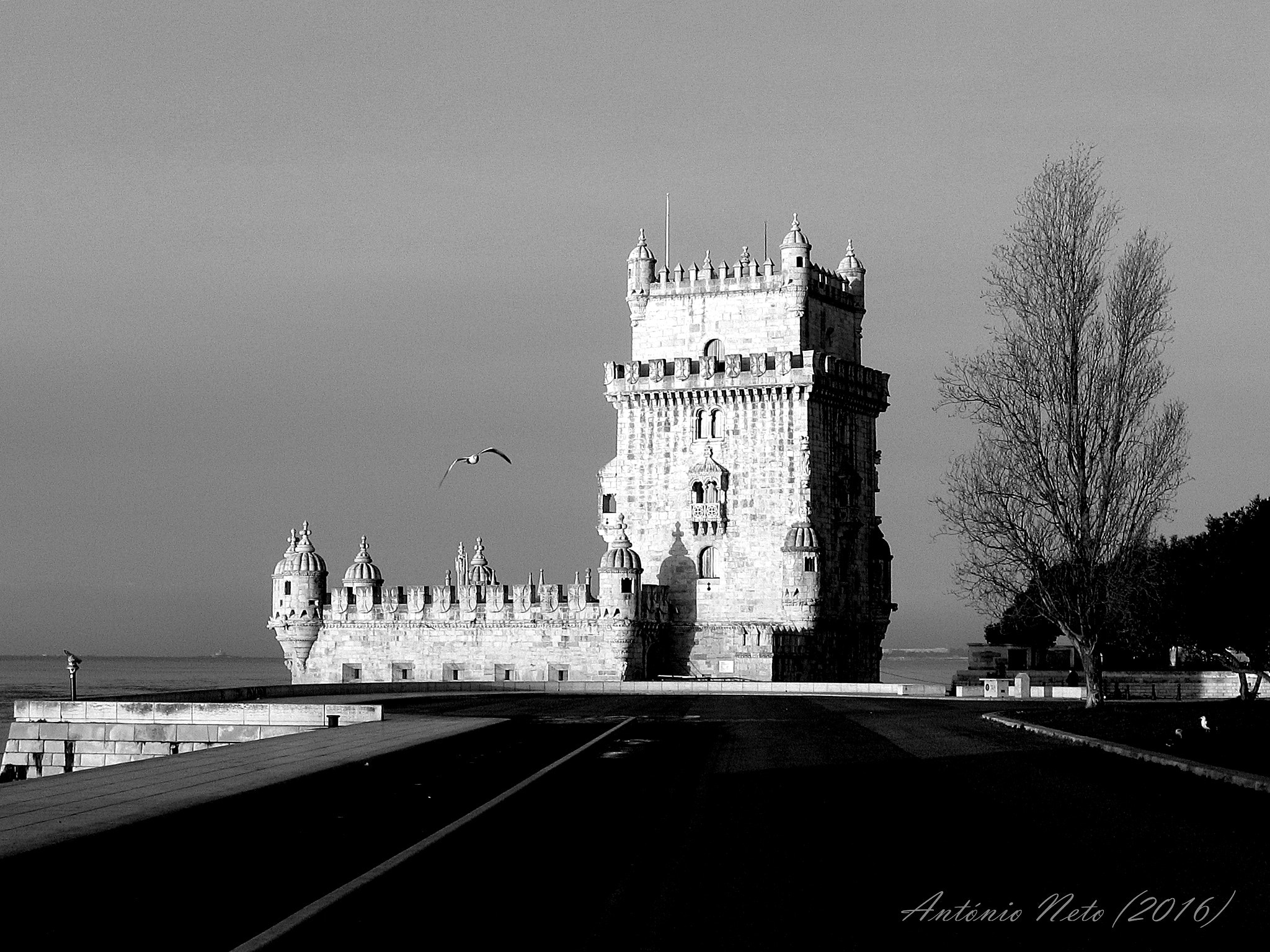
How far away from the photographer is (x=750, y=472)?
3561 inches

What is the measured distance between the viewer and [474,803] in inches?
886

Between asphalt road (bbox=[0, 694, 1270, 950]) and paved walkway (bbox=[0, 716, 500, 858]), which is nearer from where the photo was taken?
asphalt road (bbox=[0, 694, 1270, 950])

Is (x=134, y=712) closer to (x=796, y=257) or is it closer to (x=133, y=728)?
(x=133, y=728)

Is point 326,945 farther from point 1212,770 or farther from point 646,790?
point 1212,770

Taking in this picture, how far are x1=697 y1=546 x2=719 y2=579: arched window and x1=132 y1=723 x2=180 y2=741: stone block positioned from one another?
4916cm

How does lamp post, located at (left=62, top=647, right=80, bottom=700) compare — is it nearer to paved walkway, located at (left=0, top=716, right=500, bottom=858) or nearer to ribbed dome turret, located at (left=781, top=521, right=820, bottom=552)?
paved walkway, located at (left=0, top=716, right=500, bottom=858)

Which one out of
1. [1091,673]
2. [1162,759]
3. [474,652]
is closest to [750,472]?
[474,652]

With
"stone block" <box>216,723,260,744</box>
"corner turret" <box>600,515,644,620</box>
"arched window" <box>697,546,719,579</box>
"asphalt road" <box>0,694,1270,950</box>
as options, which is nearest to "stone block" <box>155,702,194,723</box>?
"stone block" <box>216,723,260,744</box>

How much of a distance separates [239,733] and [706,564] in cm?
4896

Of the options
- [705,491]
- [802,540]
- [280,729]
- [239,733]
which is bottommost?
[239,733]

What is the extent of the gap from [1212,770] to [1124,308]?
26.0 meters

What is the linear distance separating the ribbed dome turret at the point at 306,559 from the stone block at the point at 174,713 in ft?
176

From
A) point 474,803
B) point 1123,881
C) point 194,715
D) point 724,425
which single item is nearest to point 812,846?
point 1123,881

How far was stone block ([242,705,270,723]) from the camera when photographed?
4406cm
